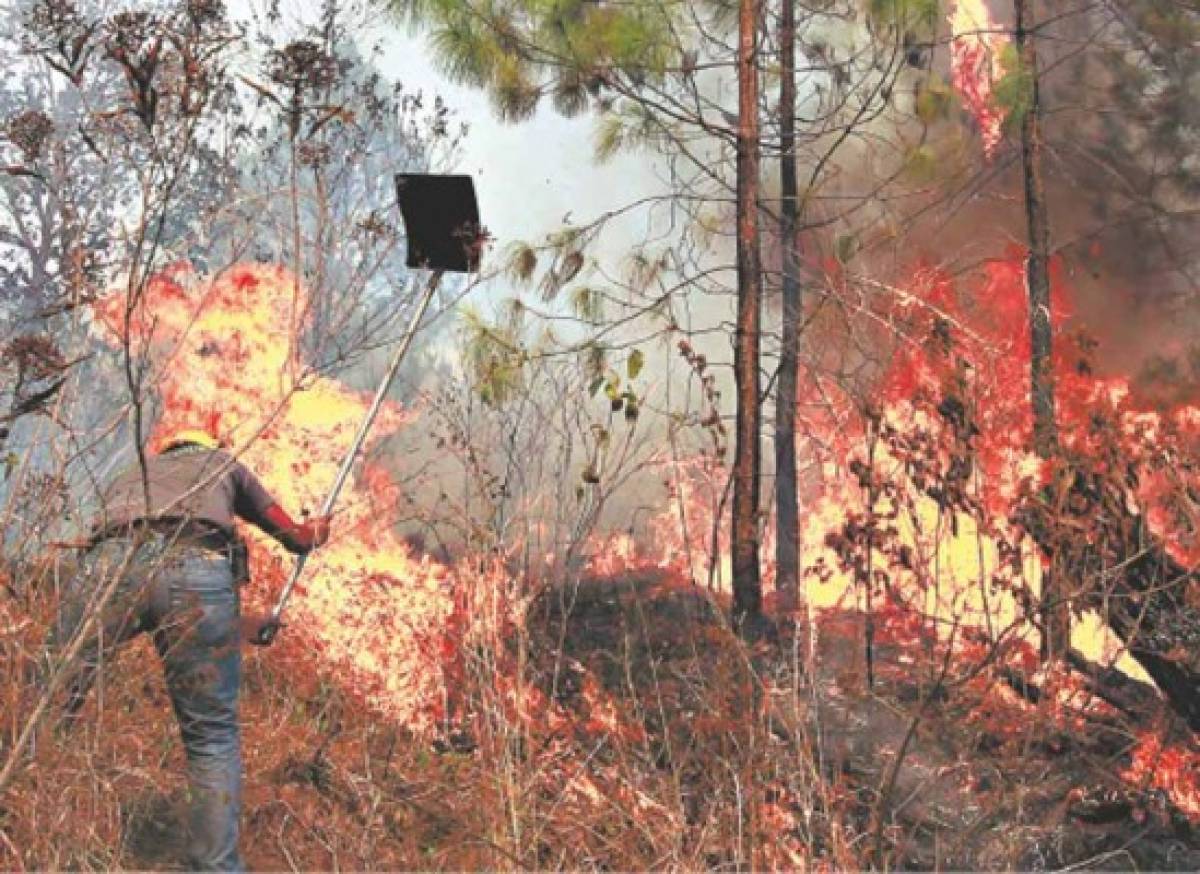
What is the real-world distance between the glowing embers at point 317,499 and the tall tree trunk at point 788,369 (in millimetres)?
2239

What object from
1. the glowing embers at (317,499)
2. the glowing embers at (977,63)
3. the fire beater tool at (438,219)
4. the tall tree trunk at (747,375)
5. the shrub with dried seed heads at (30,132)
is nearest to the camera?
the shrub with dried seed heads at (30,132)

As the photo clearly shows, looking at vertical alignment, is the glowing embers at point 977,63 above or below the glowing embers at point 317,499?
above

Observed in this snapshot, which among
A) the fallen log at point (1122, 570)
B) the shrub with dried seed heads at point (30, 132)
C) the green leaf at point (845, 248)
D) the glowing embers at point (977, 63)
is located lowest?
the fallen log at point (1122, 570)

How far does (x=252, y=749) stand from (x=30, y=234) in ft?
37.4

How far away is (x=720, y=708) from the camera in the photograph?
5.27m

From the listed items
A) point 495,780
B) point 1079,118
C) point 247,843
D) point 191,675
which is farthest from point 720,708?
point 1079,118

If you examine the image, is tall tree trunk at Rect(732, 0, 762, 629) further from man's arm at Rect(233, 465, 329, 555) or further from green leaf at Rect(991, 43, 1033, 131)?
man's arm at Rect(233, 465, 329, 555)

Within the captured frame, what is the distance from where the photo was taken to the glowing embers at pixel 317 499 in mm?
9516

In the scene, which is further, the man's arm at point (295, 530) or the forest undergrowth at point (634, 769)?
the man's arm at point (295, 530)

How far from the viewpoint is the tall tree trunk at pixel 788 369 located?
10531mm

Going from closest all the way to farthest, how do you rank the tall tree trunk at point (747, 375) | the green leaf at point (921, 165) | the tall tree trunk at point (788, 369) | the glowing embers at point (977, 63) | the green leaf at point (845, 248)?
1. the tall tree trunk at point (747, 375)
2. the green leaf at point (845, 248)
3. the green leaf at point (921, 165)
4. the tall tree trunk at point (788, 369)
5. the glowing embers at point (977, 63)

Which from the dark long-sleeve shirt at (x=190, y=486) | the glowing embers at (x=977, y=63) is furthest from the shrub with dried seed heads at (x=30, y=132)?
the glowing embers at (x=977, y=63)

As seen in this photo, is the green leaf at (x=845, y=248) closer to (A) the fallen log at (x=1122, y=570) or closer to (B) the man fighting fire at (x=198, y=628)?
(A) the fallen log at (x=1122, y=570)

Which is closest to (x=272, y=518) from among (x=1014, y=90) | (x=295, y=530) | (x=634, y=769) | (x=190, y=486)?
(x=295, y=530)
